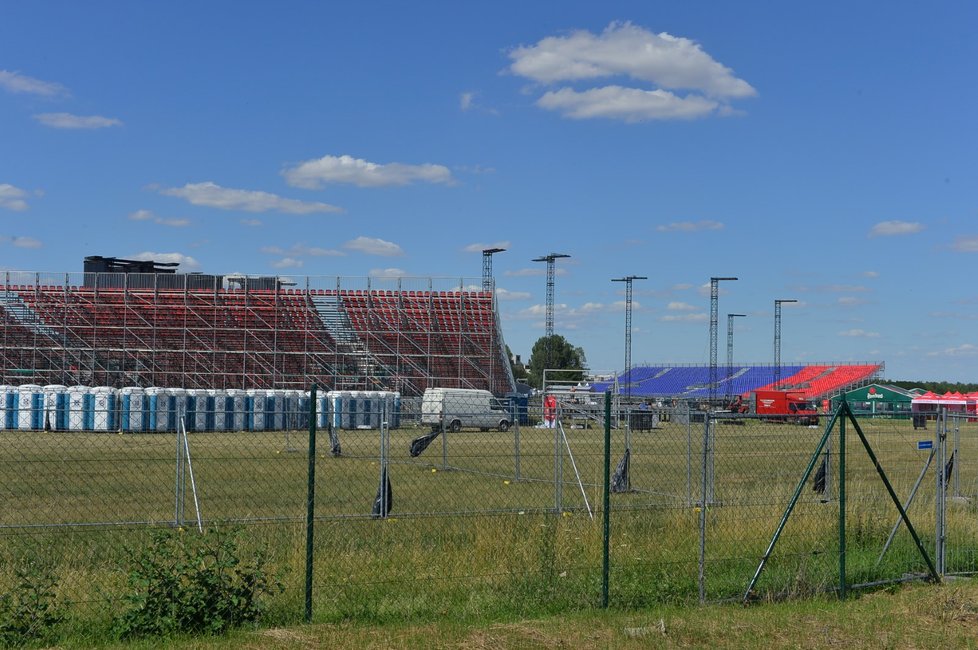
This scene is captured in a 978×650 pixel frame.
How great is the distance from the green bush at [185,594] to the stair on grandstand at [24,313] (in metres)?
64.7

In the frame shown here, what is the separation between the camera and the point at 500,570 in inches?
374

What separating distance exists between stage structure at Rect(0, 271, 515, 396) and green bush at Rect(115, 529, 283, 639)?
57794 mm

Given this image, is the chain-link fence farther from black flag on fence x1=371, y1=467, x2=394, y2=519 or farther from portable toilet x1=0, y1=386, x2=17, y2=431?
portable toilet x1=0, y1=386, x2=17, y2=431

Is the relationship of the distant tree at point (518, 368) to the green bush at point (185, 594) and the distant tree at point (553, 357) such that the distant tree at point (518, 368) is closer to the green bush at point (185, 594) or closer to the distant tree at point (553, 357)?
the distant tree at point (553, 357)

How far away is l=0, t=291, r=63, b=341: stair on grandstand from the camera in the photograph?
220 ft

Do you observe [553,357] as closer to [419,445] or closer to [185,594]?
[419,445]

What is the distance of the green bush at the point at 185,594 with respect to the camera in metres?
7.23

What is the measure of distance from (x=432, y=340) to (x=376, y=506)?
2064 inches

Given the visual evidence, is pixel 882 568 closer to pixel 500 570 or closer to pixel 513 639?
pixel 500 570

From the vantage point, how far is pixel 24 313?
67625 millimetres

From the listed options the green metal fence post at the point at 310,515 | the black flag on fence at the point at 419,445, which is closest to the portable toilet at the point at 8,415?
the green metal fence post at the point at 310,515

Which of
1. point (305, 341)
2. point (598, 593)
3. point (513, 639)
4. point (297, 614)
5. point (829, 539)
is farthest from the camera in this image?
point (305, 341)

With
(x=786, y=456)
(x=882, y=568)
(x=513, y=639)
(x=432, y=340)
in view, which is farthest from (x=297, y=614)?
(x=432, y=340)

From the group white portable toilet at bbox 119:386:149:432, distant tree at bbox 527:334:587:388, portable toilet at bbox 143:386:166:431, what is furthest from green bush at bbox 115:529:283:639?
distant tree at bbox 527:334:587:388
